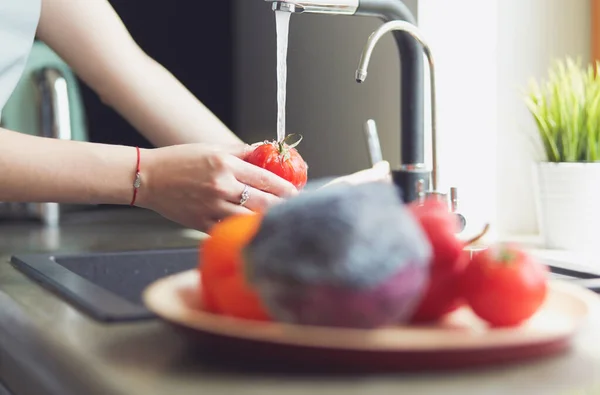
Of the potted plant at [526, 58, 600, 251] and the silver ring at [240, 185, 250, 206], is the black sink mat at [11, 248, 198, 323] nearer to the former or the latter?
the silver ring at [240, 185, 250, 206]

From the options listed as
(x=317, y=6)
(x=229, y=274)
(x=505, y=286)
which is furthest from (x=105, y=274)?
Answer: (x=505, y=286)

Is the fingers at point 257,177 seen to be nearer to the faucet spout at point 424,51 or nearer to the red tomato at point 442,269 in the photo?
the faucet spout at point 424,51

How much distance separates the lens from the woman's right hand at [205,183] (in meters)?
1.15

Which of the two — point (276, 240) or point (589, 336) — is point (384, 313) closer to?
point (276, 240)

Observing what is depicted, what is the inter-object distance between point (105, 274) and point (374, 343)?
2.33ft

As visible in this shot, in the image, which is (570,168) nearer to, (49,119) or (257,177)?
(257,177)

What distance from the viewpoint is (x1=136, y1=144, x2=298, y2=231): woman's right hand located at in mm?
1153

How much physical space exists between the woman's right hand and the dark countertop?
0.99 feet

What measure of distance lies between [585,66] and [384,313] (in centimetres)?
120

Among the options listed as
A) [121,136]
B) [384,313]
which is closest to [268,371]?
[384,313]

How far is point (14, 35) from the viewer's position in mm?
1410

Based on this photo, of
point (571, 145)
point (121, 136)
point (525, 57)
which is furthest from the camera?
point (121, 136)

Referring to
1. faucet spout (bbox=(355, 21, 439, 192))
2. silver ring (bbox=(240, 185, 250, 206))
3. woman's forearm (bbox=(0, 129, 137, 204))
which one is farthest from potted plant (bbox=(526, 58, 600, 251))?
woman's forearm (bbox=(0, 129, 137, 204))

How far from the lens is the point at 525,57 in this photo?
161cm
